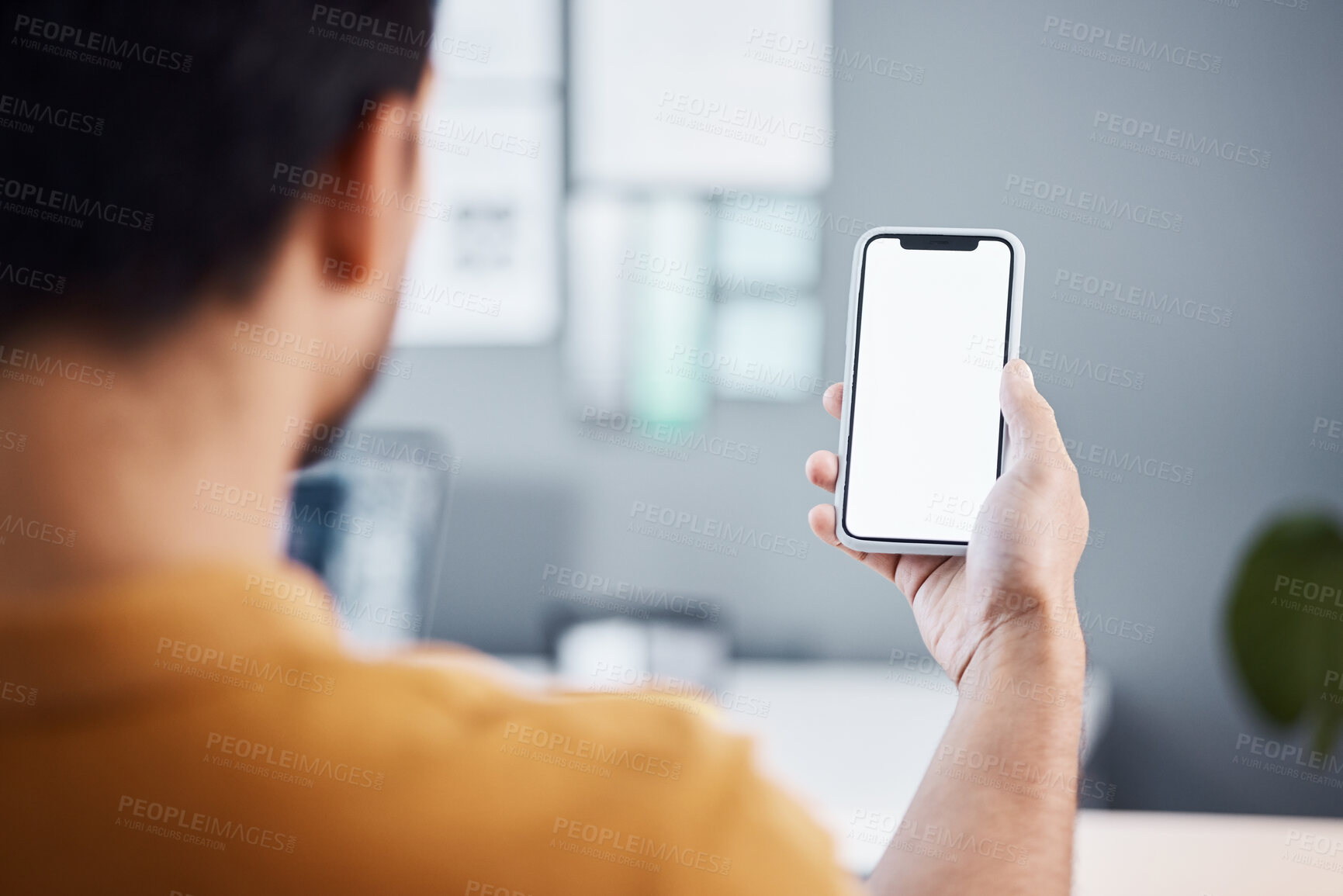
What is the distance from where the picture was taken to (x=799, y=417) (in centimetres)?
133

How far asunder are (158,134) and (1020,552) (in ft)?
1.83

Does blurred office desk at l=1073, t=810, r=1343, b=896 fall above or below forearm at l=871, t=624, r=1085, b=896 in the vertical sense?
below

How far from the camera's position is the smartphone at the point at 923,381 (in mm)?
683

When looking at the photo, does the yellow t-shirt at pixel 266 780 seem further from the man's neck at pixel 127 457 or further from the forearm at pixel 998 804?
the forearm at pixel 998 804

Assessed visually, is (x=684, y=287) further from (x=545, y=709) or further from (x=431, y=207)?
(x=545, y=709)

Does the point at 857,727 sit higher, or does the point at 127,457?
the point at 127,457

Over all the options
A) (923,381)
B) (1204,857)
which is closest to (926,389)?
(923,381)

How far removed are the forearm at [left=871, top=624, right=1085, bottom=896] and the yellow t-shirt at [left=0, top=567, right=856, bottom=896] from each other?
0.48 feet

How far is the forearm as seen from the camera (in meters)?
0.41

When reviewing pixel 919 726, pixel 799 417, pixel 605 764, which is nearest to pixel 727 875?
pixel 605 764

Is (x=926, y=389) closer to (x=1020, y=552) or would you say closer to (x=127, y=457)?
(x=1020, y=552)

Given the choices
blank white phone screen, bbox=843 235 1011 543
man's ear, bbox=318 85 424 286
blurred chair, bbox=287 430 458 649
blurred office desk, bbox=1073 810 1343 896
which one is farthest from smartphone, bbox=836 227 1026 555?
blurred chair, bbox=287 430 458 649

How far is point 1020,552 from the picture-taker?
0.58m

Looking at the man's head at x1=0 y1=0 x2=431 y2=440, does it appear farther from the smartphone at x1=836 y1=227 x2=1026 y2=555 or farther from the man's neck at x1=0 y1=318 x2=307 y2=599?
the smartphone at x1=836 y1=227 x2=1026 y2=555
